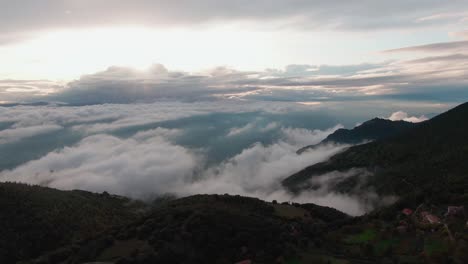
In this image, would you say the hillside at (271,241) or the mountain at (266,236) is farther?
the mountain at (266,236)

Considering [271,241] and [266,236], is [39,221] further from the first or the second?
[271,241]

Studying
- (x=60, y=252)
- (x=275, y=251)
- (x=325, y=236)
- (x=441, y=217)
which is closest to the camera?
(x=275, y=251)

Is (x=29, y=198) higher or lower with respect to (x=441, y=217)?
lower

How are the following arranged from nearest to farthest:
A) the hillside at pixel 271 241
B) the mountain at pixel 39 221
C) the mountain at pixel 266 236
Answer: the hillside at pixel 271 241 → the mountain at pixel 266 236 → the mountain at pixel 39 221

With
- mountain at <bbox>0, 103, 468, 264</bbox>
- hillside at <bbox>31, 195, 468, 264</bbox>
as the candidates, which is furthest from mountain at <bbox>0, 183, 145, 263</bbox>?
hillside at <bbox>31, 195, 468, 264</bbox>

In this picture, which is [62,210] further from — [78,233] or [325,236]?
[325,236]

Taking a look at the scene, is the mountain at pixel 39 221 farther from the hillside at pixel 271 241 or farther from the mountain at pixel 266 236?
the hillside at pixel 271 241

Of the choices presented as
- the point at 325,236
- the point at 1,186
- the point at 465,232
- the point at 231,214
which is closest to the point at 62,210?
the point at 1,186

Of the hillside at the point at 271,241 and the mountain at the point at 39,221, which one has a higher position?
the hillside at the point at 271,241

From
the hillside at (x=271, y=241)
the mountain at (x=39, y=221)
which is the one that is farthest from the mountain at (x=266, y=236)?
the mountain at (x=39, y=221)
